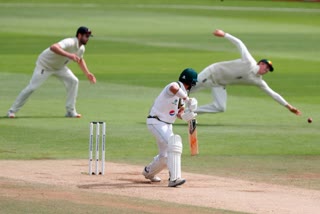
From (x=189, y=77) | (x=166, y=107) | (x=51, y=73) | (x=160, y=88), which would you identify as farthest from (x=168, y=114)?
(x=160, y=88)

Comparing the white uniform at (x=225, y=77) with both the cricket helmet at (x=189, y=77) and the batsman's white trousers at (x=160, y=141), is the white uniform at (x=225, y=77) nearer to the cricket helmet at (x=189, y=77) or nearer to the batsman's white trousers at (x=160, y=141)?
the cricket helmet at (x=189, y=77)

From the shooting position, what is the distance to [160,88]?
3212 centimetres

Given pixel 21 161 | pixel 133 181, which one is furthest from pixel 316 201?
pixel 21 161

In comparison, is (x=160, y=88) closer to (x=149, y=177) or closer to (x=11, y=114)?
(x=11, y=114)

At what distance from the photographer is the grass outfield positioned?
21250 mm

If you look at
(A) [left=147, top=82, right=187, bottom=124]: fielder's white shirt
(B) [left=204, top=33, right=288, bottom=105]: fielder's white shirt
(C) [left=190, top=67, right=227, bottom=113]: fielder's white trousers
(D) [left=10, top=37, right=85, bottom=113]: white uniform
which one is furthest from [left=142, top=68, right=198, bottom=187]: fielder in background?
(D) [left=10, top=37, right=85, bottom=113]: white uniform

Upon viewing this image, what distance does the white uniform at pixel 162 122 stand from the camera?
58.7 ft

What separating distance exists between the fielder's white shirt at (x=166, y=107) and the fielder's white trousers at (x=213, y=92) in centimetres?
743

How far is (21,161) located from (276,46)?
89.8ft

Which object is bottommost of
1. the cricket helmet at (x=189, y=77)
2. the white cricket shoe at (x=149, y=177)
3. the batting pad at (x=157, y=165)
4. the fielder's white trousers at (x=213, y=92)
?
the white cricket shoe at (x=149, y=177)

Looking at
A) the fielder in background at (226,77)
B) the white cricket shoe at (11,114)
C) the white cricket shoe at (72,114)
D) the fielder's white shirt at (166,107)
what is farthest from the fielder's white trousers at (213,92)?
the fielder's white shirt at (166,107)

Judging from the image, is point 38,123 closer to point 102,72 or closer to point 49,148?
point 49,148

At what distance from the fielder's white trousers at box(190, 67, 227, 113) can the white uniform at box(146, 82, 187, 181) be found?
745 centimetres

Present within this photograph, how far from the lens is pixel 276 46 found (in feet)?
152
